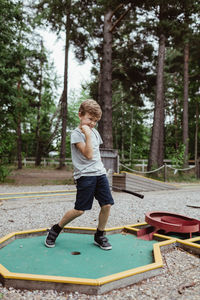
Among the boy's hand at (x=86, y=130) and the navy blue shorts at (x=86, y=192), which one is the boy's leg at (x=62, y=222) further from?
the boy's hand at (x=86, y=130)

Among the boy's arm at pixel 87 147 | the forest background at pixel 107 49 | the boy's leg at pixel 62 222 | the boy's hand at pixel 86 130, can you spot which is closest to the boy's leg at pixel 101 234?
the boy's leg at pixel 62 222

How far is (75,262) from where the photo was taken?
2477 mm

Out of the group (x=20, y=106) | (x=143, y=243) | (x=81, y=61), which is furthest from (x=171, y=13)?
(x=143, y=243)

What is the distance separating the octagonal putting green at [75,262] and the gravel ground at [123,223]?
69 mm

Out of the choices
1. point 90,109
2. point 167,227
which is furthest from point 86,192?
point 167,227

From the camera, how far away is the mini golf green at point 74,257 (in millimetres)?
2297

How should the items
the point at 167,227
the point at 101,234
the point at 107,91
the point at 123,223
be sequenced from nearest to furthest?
the point at 101,234
the point at 167,227
the point at 123,223
the point at 107,91

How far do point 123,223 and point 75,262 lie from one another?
7.10 ft

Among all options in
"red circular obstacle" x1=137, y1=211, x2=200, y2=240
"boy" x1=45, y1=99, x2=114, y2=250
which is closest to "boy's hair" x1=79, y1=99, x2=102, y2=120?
"boy" x1=45, y1=99, x2=114, y2=250

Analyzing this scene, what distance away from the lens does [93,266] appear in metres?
2.39

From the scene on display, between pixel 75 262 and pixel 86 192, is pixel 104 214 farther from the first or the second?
pixel 75 262

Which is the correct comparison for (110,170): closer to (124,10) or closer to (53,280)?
(53,280)

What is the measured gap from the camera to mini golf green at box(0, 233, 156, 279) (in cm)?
230

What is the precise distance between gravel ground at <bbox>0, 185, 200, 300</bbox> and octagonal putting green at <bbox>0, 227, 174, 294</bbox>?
0.23ft
